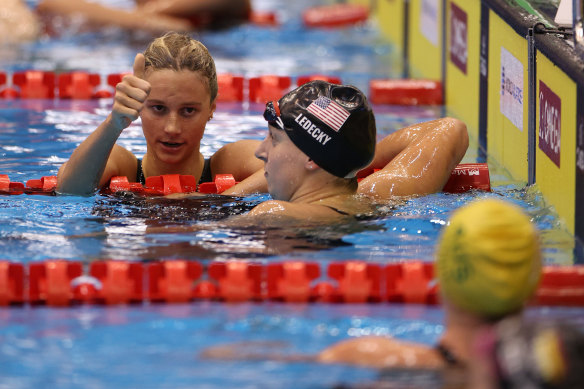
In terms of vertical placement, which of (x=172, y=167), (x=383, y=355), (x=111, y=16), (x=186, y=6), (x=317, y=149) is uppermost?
(x=186, y=6)

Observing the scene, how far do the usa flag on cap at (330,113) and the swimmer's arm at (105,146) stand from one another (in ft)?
2.32

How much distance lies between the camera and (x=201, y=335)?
322 cm

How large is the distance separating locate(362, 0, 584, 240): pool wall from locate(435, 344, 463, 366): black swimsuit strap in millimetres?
1720

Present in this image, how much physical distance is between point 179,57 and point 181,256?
41.2 inches

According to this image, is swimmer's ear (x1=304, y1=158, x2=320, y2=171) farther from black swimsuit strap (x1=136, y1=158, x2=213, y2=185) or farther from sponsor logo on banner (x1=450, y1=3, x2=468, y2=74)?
sponsor logo on banner (x1=450, y1=3, x2=468, y2=74)

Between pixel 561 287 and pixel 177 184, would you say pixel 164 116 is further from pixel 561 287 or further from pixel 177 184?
pixel 561 287

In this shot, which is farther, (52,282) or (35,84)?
(35,84)

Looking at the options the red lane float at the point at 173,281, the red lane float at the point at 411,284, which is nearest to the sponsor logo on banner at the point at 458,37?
the red lane float at the point at 411,284

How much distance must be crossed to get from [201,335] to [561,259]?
1500 mm

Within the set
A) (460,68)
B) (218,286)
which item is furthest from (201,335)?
(460,68)

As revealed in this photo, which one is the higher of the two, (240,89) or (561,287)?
(240,89)

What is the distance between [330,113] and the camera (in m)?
4.07

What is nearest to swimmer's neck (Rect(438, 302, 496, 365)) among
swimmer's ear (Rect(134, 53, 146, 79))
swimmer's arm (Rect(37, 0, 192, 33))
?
swimmer's ear (Rect(134, 53, 146, 79))

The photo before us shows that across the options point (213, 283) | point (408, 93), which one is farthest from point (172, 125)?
point (408, 93)
